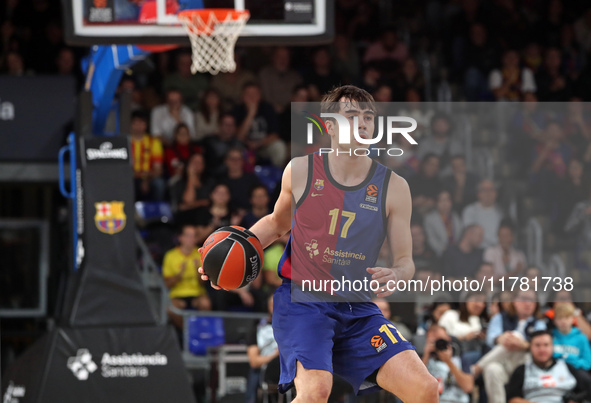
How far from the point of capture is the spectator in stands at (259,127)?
41.4 ft

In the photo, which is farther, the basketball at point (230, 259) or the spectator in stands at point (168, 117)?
the spectator in stands at point (168, 117)

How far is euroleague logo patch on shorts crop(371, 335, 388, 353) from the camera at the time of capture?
211 inches

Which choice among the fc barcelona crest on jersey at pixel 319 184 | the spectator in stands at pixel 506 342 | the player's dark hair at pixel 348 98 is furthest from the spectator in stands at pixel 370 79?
the fc barcelona crest on jersey at pixel 319 184

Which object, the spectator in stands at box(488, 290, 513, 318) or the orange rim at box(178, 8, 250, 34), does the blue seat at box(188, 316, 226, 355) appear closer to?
the spectator in stands at box(488, 290, 513, 318)

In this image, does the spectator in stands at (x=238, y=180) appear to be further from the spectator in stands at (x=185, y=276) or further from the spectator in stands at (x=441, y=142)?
the spectator in stands at (x=441, y=142)

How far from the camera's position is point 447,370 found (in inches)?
352

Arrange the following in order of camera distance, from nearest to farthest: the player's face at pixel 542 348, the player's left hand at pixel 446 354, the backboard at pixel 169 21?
1. the backboard at pixel 169 21
2. the player's left hand at pixel 446 354
3. the player's face at pixel 542 348

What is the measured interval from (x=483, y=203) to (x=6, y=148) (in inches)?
232

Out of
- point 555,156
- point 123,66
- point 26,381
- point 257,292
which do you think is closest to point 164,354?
point 26,381

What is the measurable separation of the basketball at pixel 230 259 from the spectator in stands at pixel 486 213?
5.30 meters

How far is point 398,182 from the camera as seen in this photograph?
5680 mm

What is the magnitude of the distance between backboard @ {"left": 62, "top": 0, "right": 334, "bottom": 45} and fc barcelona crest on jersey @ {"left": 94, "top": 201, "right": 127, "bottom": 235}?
1833mm

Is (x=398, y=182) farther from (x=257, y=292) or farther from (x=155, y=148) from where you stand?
(x=155, y=148)

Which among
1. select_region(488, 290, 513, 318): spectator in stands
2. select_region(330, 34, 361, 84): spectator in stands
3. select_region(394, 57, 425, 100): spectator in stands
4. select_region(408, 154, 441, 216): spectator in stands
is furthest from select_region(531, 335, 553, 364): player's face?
select_region(330, 34, 361, 84): spectator in stands
